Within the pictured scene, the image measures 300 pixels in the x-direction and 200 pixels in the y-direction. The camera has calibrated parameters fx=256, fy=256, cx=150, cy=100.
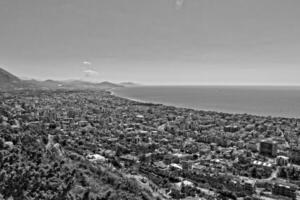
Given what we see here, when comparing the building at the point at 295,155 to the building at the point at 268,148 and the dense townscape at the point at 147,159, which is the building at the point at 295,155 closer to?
the dense townscape at the point at 147,159

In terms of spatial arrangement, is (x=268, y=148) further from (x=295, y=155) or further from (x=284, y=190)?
(x=284, y=190)

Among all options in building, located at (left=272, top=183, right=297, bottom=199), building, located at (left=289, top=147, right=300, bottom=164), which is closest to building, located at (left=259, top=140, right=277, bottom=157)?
building, located at (left=289, top=147, right=300, bottom=164)

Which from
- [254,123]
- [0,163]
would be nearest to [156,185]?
[0,163]

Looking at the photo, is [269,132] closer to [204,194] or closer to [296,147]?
[296,147]

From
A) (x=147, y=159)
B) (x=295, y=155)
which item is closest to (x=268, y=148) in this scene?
(x=295, y=155)

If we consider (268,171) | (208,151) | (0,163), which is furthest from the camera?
(208,151)

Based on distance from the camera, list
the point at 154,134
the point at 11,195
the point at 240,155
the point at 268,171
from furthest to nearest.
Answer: the point at 154,134 < the point at 240,155 < the point at 268,171 < the point at 11,195
